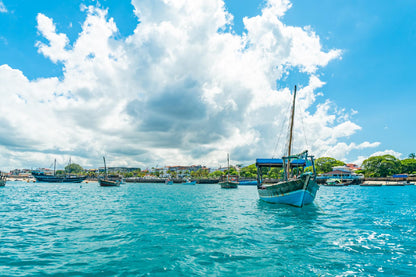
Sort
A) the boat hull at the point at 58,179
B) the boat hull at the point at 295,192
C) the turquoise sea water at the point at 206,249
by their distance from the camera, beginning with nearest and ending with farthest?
1. the turquoise sea water at the point at 206,249
2. the boat hull at the point at 295,192
3. the boat hull at the point at 58,179

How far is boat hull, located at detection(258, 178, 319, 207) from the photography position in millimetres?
23281

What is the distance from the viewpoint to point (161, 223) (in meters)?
15.7

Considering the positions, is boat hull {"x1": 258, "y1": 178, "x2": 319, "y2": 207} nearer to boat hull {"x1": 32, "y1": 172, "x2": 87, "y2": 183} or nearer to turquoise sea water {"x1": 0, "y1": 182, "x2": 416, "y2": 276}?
turquoise sea water {"x1": 0, "y1": 182, "x2": 416, "y2": 276}

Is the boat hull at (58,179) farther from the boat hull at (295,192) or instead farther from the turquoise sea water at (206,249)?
the boat hull at (295,192)

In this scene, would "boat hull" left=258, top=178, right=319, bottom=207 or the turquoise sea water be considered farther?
"boat hull" left=258, top=178, right=319, bottom=207

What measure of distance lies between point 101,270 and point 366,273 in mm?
8491

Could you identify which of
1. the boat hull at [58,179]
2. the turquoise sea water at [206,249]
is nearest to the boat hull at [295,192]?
the turquoise sea water at [206,249]

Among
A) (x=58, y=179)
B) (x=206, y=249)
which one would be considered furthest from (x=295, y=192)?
(x=58, y=179)

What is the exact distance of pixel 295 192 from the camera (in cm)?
2389

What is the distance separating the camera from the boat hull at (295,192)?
2328cm

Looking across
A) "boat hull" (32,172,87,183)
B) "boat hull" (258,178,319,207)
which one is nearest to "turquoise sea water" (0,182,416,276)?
"boat hull" (258,178,319,207)

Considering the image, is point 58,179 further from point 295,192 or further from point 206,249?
point 206,249

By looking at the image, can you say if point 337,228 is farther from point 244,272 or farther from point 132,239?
point 132,239

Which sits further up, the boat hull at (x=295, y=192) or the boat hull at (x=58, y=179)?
the boat hull at (x=295, y=192)
